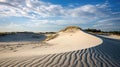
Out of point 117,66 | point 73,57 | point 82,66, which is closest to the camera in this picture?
point 82,66

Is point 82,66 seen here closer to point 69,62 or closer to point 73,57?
point 69,62

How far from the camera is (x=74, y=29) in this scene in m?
21.4

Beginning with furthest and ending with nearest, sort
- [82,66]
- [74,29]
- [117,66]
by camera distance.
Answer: [74,29] → [117,66] → [82,66]

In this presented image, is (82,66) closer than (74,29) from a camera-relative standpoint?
Yes

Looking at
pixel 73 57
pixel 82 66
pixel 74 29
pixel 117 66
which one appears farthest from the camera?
pixel 74 29

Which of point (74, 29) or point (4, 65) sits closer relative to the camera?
point (4, 65)

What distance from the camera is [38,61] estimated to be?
19.5ft

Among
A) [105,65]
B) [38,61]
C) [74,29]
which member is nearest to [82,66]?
[105,65]

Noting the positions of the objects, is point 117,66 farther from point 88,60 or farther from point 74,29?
point 74,29

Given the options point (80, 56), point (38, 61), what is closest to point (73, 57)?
point (80, 56)

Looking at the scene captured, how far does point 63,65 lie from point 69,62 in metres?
0.45

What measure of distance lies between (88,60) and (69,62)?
891mm

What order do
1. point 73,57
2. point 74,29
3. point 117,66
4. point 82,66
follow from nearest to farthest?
point 82,66 < point 117,66 < point 73,57 < point 74,29

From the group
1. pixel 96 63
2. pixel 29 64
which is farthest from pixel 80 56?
pixel 29 64
